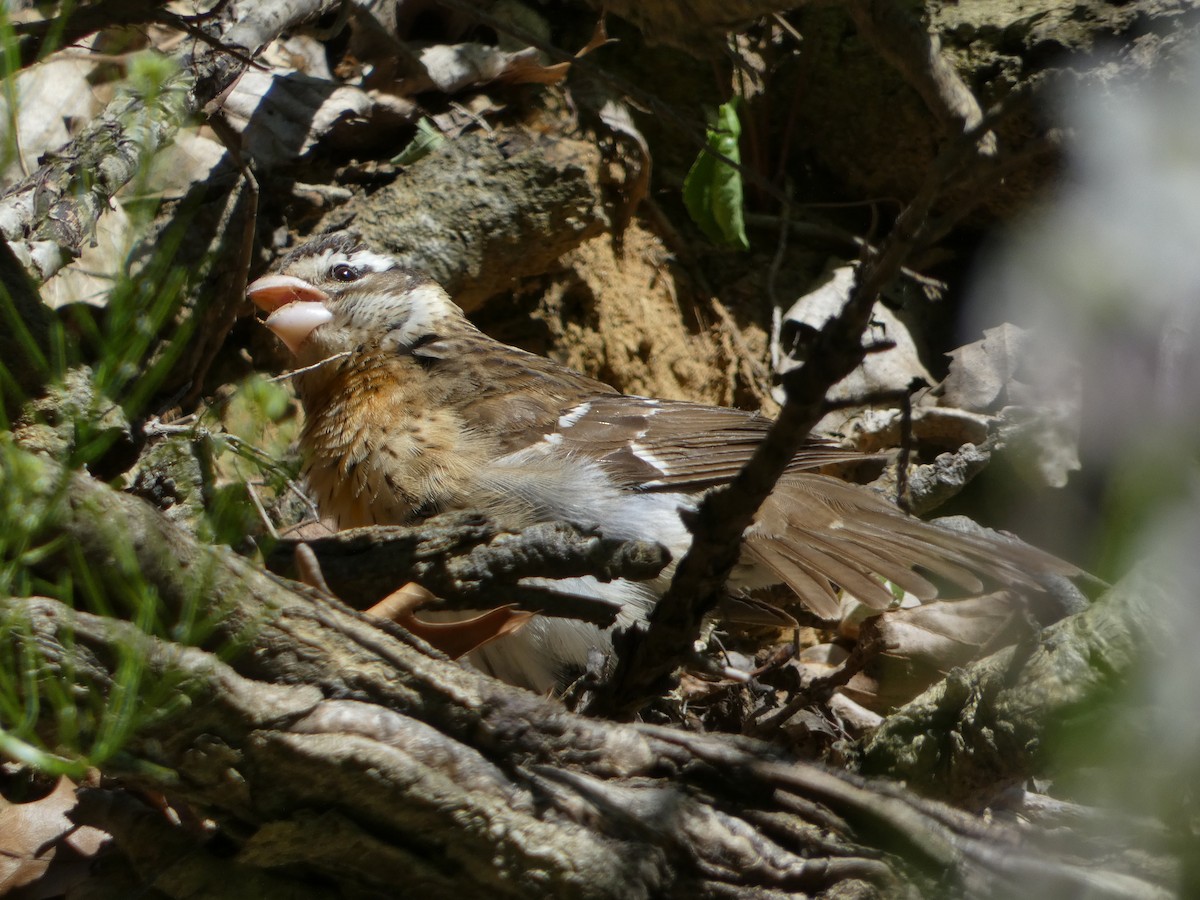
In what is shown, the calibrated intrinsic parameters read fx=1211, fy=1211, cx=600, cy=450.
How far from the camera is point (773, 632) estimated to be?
182 inches

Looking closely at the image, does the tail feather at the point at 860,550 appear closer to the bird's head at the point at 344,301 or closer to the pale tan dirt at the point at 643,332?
the bird's head at the point at 344,301

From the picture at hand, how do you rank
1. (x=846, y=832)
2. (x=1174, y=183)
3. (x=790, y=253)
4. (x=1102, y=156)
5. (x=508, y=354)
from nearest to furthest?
(x=1174, y=183) → (x=1102, y=156) → (x=846, y=832) → (x=508, y=354) → (x=790, y=253)

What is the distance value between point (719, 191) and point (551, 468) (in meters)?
1.94

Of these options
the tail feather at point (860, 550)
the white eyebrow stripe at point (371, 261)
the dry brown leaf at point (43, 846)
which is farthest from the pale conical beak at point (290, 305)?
the dry brown leaf at point (43, 846)

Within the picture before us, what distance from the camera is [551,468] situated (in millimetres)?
3541

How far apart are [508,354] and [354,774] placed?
2.46 m

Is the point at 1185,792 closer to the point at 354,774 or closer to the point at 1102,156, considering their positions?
the point at 1102,156

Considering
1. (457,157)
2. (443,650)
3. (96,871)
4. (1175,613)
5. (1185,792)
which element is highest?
(457,157)

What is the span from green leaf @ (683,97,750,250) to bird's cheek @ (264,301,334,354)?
1.72 meters

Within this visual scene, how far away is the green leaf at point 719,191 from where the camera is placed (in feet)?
16.0

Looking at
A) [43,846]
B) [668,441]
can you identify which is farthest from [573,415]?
[43,846]

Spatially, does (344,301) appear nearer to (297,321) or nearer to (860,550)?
(297,321)

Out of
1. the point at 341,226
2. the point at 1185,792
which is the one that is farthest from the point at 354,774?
the point at 341,226

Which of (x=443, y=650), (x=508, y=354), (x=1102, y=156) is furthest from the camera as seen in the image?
(x=508, y=354)
